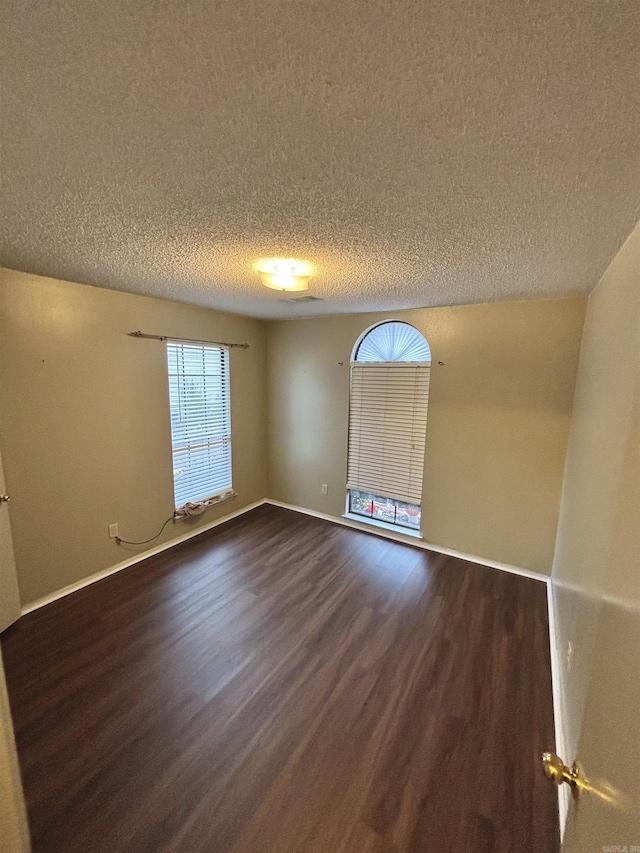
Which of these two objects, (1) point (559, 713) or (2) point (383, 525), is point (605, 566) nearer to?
(1) point (559, 713)

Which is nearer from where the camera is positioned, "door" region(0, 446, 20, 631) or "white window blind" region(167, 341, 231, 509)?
"door" region(0, 446, 20, 631)

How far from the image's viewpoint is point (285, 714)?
64.9 inches

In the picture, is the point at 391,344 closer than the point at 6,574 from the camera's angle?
No

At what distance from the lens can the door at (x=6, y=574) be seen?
79.4 inches

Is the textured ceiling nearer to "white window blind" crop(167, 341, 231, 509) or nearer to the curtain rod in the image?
the curtain rod

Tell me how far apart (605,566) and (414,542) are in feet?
8.02

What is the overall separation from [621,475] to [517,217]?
99 centimetres

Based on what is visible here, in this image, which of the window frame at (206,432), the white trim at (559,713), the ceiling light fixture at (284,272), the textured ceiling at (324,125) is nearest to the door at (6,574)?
the window frame at (206,432)

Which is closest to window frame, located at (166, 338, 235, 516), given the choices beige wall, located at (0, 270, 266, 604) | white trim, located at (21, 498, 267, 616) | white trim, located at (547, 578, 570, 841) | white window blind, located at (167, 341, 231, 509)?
white window blind, located at (167, 341, 231, 509)

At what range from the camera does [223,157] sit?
0.95m

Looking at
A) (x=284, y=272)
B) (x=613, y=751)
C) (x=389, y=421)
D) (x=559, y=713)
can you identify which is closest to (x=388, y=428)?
(x=389, y=421)

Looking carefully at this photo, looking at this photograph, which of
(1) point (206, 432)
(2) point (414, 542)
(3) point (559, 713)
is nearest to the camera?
(3) point (559, 713)

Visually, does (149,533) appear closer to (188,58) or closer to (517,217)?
(188,58)

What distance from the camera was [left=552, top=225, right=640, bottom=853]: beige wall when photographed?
0.56 m
